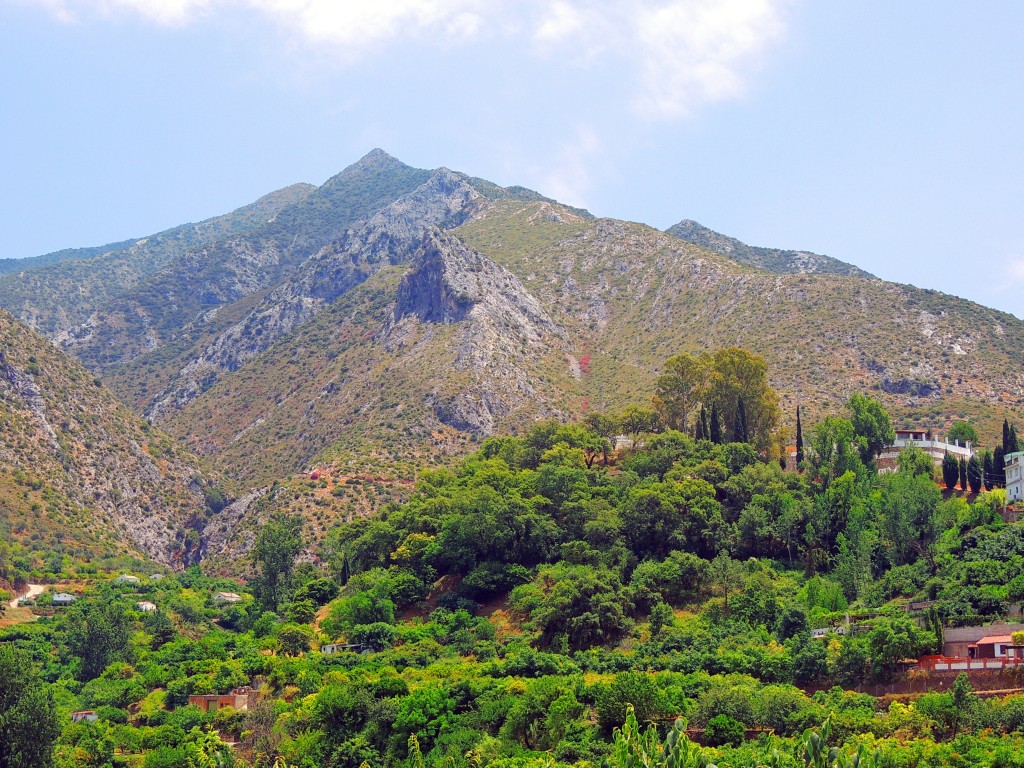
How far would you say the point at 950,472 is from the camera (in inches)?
3110

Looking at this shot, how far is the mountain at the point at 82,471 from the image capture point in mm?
111625

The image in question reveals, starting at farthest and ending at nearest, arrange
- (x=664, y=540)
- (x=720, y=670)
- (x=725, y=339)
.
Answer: (x=725, y=339), (x=664, y=540), (x=720, y=670)

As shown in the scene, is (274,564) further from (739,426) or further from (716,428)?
(739,426)

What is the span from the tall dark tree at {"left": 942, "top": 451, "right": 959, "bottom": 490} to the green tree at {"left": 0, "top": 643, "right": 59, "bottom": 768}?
59.5 meters

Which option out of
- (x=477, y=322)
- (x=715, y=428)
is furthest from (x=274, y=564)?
(x=477, y=322)

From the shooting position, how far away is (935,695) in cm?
4794

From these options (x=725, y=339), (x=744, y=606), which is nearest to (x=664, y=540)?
(x=744, y=606)

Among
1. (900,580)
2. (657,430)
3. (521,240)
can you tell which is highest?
(521,240)

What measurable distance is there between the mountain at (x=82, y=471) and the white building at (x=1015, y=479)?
271ft

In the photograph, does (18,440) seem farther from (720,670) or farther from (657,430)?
(720,670)

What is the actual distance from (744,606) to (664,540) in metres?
10.4

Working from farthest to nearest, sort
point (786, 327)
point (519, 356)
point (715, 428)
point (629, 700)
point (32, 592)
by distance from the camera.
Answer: point (519, 356), point (786, 327), point (32, 592), point (715, 428), point (629, 700)

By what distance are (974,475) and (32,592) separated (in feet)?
256

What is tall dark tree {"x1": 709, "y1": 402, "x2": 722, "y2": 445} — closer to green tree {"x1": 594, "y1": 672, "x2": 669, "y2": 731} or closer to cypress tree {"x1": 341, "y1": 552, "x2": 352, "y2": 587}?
cypress tree {"x1": 341, "y1": 552, "x2": 352, "y2": 587}
